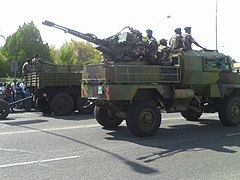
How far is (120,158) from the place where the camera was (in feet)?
24.5

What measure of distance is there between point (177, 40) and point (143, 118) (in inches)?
120

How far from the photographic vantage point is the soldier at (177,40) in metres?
11.6

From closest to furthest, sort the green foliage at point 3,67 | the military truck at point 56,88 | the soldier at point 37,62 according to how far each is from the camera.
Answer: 1. the soldier at point 37,62
2. the military truck at point 56,88
3. the green foliage at point 3,67

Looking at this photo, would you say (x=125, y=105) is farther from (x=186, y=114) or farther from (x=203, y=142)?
(x=186, y=114)

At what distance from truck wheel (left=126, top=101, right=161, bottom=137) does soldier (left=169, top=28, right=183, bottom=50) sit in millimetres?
2360

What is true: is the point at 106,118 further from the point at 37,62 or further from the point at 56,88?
the point at 37,62

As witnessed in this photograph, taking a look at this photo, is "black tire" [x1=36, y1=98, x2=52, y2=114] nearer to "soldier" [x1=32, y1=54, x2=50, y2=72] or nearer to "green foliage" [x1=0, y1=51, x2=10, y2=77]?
"soldier" [x1=32, y1=54, x2=50, y2=72]

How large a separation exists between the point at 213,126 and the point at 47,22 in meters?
6.06

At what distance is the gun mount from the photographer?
1098 centimetres

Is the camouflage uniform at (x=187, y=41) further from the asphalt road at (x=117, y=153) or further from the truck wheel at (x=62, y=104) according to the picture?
the truck wheel at (x=62, y=104)

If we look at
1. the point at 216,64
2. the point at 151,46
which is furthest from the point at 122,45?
the point at 216,64

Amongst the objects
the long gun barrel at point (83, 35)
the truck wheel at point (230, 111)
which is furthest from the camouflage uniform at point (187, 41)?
the long gun barrel at point (83, 35)

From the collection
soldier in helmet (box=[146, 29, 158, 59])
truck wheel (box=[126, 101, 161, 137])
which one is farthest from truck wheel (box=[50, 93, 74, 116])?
truck wheel (box=[126, 101, 161, 137])

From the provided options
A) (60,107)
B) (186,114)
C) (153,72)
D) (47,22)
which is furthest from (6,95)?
(153,72)
